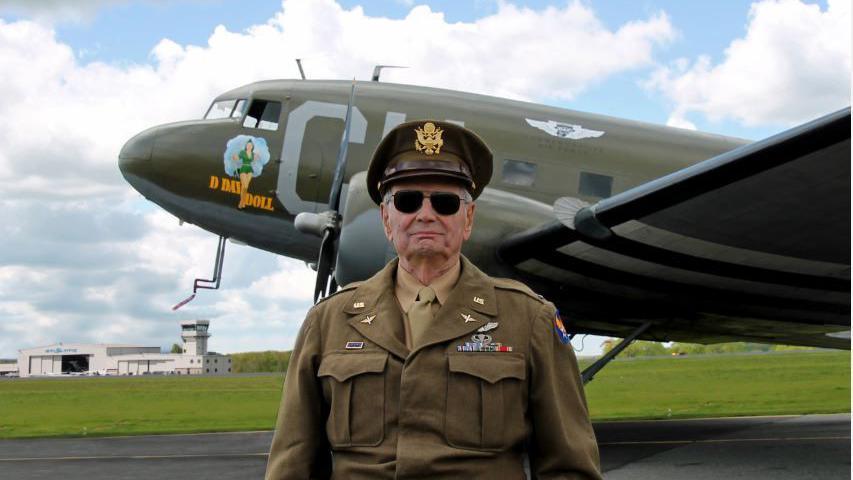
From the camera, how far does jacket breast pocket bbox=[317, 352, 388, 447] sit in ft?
7.24

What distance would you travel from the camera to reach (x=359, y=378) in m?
2.23

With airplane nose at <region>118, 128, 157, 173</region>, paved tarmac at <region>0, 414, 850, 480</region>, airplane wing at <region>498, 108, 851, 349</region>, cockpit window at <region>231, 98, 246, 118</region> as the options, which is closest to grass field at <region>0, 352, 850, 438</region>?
paved tarmac at <region>0, 414, 850, 480</region>

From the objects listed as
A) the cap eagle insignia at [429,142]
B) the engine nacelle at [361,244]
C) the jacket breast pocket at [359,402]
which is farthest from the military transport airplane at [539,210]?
the jacket breast pocket at [359,402]

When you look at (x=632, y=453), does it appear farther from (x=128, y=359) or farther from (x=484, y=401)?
(x=128, y=359)

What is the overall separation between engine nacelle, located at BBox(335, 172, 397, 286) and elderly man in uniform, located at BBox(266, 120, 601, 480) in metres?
5.46

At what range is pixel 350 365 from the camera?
7.41ft

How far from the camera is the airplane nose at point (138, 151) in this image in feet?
35.9

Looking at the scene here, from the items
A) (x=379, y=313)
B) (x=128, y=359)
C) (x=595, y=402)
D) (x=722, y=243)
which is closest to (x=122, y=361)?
(x=128, y=359)

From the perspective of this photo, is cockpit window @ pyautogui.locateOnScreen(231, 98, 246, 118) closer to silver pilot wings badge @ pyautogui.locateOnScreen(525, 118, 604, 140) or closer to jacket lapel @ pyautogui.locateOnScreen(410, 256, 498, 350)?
silver pilot wings badge @ pyautogui.locateOnScreen(525, 118, 604, 140)

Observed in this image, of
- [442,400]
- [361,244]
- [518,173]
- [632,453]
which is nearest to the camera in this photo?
[442,400]

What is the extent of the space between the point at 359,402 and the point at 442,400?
0.23 metres

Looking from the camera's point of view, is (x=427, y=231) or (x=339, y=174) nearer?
(x=427, y=231)

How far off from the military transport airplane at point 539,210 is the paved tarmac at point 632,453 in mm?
1475

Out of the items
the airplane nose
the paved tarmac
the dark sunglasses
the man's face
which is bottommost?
the paved tarmac
